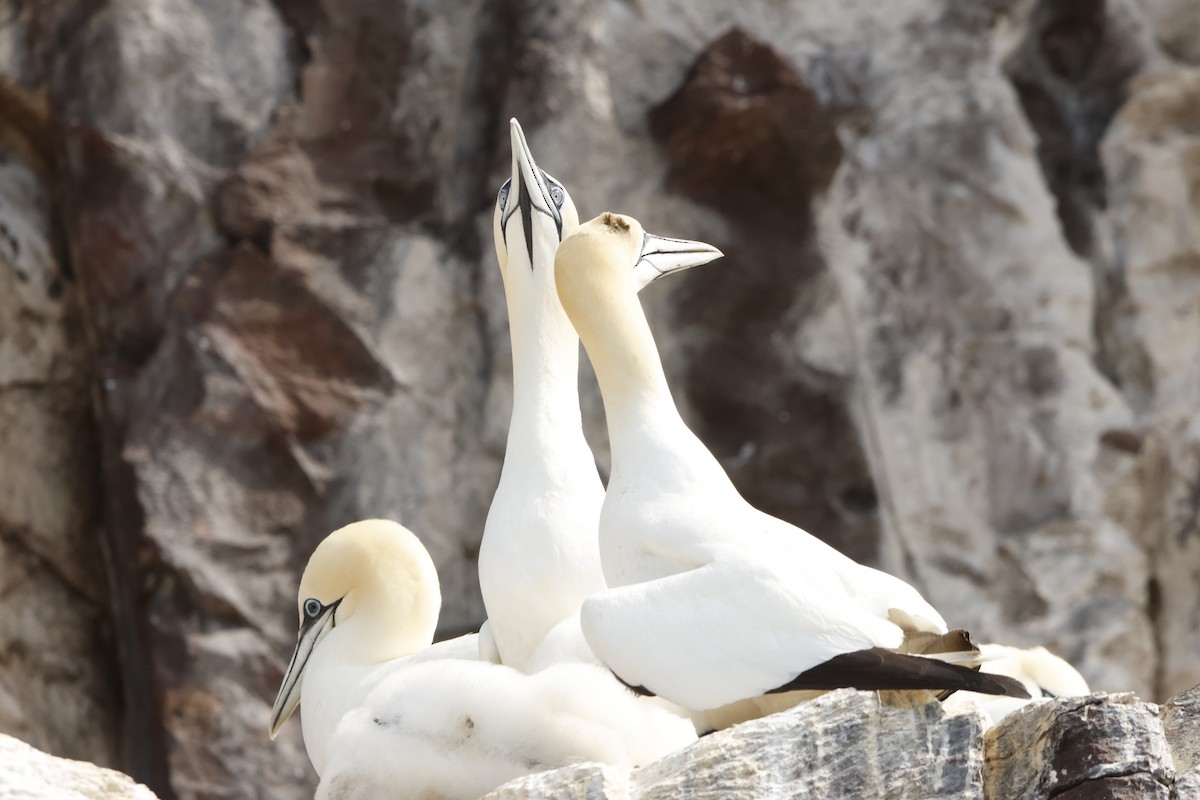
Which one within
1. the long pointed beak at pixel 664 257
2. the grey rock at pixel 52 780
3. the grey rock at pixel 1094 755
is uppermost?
the long pointed beak at pixel 664 257

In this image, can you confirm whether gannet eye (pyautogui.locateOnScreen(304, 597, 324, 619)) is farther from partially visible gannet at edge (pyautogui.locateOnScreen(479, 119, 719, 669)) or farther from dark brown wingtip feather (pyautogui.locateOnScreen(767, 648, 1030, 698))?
dark brown wingtip feather (pyautogui.locateOnScreen(767, 648, 1030, 698))

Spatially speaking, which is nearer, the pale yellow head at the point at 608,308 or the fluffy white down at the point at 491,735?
the fluffy white down at the point at 491,735

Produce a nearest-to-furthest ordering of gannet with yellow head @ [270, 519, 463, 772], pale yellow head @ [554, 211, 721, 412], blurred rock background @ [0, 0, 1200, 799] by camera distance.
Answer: pale yellow head @ [554, 211, 721, 412]
gannet with yellow head @ [270, 519, 463, 772]
blurred rock background @ [0, 0, 1200, 799]

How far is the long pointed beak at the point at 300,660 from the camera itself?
419 centimetres

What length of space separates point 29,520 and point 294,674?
348 cm

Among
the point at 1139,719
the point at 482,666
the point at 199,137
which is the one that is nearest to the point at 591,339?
the point at 482,666

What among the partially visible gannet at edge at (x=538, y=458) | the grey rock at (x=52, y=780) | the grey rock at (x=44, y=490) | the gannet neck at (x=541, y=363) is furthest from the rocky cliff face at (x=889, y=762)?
the grey rock at (x=44, y=490)

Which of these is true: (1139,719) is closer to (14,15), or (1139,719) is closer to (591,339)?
(591,339)

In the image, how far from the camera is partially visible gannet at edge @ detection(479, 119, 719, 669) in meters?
3.81

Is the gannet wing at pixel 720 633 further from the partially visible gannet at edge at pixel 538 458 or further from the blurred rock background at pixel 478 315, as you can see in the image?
the blurred rock background at pixel 478 315

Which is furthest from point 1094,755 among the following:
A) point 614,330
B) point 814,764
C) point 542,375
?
point 542,375

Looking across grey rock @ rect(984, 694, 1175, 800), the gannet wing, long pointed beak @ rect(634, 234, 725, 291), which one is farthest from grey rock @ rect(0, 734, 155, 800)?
long pointed beak @ rect(634, 234, 725, 291)

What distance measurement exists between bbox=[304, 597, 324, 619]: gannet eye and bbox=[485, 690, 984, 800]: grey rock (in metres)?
1.42

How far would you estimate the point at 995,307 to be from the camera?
292 inches
